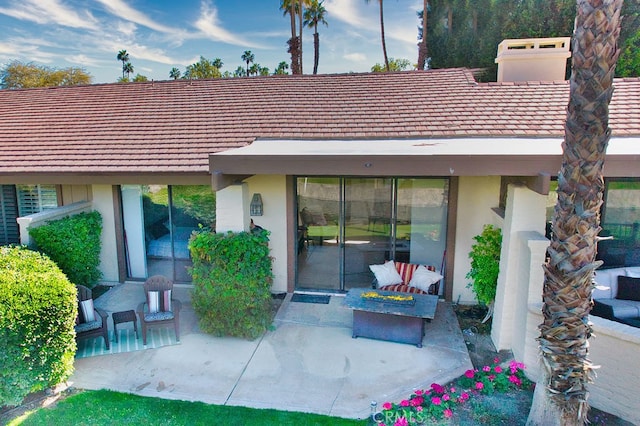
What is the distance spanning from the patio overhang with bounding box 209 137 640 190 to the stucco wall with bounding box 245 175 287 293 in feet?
5.90

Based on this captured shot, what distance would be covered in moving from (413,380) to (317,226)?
6177 mm

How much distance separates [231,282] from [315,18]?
50.8 m

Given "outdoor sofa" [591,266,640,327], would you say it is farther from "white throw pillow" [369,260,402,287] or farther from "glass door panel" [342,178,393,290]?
"glass door panel" [342,178,393,290]

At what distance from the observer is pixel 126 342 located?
34.9 feet

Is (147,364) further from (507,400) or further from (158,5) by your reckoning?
(158,5)

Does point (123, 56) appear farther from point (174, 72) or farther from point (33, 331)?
point (33, 331)

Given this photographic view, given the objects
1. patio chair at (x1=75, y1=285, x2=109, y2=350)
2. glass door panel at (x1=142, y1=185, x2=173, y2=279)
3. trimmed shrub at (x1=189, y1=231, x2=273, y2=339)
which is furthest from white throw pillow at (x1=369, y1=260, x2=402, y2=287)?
patio chair at (x1=75, y1=285, x2=109, y2=350)

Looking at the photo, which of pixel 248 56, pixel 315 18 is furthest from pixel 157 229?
pixel 248 56

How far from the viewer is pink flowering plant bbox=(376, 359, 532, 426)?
7.54 metres

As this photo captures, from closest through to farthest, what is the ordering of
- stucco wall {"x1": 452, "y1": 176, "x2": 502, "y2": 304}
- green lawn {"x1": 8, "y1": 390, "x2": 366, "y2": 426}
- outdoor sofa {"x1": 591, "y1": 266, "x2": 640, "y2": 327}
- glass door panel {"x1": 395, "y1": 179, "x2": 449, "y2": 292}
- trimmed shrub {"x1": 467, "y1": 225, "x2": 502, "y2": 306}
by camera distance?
green lawn {"x1": 8, "y1": 390, "x2": 366, "y2": 426} < outdoor sofa {"x1": 591, "y1": 266, "x2": 640, "y2": 327} < trimmed shrub {"x1": 467, "y1": 225, "x2": 502, "y2": 306} < stucco wall {"x1": 452, "y1": 176, "x2": 502, "y2": 304} < glass door panel {"x1": 395, "y1": 179, "x2": 449, "y2": 292}

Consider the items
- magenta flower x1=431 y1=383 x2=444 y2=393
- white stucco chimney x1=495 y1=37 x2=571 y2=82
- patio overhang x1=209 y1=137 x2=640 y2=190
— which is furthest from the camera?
white stucco chimney x1=495 y1=37 x2=571 y2=82

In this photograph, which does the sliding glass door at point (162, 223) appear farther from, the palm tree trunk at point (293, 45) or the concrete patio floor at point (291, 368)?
the palm tree trunk at point (293, 45)

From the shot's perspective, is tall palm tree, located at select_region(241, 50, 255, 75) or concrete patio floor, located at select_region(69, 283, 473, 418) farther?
tall palm tree, located at select_region(241, 50, 255, 75)

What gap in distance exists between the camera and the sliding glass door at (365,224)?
42.5 ft
